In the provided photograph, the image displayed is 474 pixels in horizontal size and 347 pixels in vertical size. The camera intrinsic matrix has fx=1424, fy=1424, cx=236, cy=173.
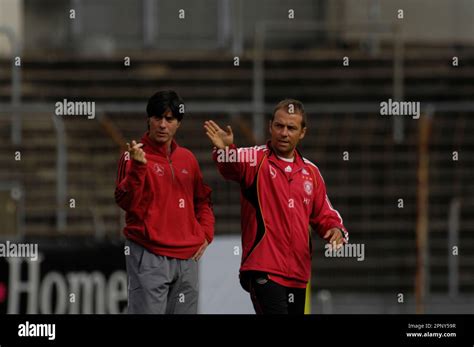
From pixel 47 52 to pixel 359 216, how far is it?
213 inches

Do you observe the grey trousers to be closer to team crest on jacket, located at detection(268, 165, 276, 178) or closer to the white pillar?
team crest on jacket, located at detection(268, 165, 276, 178)

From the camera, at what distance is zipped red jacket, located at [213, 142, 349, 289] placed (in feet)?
27.7

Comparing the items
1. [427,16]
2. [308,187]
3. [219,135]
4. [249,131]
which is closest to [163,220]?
[219,135]

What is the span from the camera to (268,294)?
8.41 m

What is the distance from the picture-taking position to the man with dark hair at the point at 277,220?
27.6 ft

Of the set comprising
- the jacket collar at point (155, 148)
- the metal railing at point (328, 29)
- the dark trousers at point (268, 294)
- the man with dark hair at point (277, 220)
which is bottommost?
the dark trousers at point (268, 294)

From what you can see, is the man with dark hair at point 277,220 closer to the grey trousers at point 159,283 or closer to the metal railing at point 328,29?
the grey trousers at point 159,283

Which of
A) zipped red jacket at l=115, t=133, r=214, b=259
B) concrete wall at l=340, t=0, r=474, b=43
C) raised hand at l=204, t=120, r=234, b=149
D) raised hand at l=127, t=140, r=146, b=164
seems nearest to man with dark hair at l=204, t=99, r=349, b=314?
raised hand at l=204, t=120, r=234, b=149

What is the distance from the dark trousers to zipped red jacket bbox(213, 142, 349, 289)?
4cm

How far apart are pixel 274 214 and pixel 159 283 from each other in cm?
80

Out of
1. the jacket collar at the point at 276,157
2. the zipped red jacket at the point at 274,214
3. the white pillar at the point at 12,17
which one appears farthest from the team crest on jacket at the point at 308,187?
the white pillar at the point at 12,17

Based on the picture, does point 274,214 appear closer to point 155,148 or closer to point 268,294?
point 268,294

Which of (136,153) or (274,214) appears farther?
(274,214)
